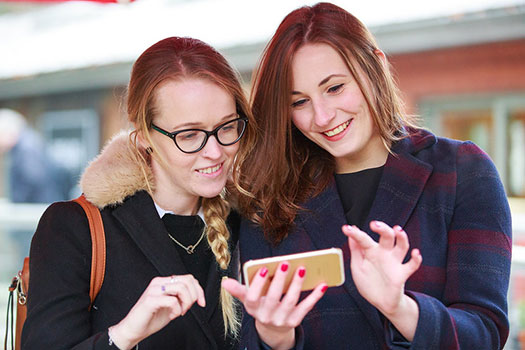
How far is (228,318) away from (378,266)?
79cm

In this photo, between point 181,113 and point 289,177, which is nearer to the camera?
point 181,113

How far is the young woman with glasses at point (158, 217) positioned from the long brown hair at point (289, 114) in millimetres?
103

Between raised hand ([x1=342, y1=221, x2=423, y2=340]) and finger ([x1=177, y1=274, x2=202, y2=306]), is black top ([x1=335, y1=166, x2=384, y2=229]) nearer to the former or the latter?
raised hand ([x1=342, y1=221, x2=423, y2=340])

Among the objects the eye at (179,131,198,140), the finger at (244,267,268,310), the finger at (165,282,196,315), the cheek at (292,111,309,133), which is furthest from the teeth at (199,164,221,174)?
the finger at (244,267,268,310)

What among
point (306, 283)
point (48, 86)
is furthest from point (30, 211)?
point (306, 283)

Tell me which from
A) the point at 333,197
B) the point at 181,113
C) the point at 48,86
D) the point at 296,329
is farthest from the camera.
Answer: the point at 48,86

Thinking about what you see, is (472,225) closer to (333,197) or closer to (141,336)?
(333,197)

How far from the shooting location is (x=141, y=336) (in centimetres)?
171

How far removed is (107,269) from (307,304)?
774mm

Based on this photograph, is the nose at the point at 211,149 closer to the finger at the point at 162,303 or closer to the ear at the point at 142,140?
the ear at the point at 142,140

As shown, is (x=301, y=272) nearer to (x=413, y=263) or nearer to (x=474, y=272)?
(x=413, y=263)

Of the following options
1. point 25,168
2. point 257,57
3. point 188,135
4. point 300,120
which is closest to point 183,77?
point 188,135

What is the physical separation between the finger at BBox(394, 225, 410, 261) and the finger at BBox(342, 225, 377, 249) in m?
0.06

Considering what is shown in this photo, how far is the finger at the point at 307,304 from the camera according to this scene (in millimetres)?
1559
